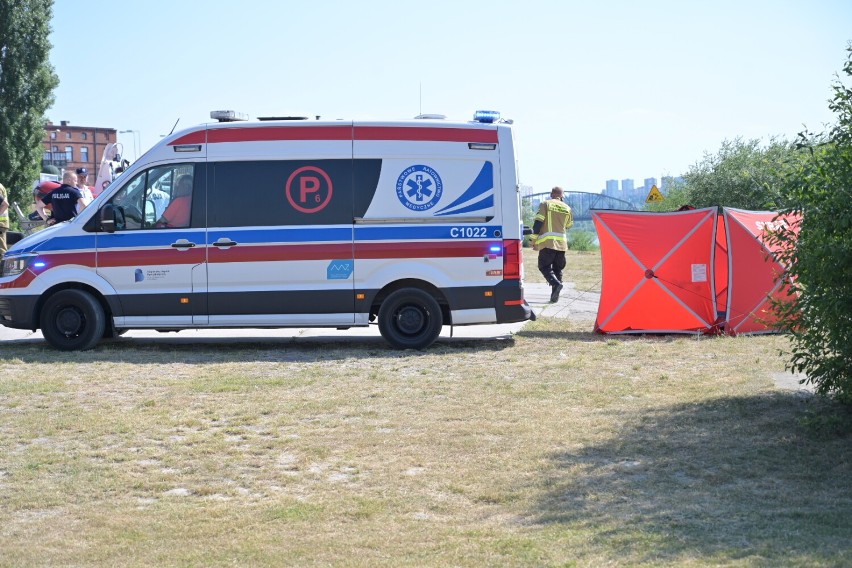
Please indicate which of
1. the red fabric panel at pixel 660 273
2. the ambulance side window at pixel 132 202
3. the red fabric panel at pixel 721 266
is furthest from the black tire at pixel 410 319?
the red fabric panel at pixel 721 266

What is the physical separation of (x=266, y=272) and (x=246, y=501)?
586 cm

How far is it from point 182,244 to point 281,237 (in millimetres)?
1146

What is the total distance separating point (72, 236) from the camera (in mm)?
12062

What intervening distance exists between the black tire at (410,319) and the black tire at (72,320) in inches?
130

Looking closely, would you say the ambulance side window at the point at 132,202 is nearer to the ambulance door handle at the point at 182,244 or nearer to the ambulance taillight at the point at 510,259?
the ambulance door handle at the point at 182,244

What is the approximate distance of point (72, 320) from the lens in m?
12.1

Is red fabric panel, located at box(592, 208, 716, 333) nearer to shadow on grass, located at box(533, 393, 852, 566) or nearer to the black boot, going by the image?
the black boot

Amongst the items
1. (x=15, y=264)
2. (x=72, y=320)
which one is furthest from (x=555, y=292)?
(x=15, y=264)

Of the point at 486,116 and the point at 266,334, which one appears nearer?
Answer: the point at 486,116

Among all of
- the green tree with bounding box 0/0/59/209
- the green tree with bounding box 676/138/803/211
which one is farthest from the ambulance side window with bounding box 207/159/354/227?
the green tree with bounding box 0/0/59/209

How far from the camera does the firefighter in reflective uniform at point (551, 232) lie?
17109mm

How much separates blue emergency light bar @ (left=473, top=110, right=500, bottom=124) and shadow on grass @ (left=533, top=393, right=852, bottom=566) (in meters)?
4.85

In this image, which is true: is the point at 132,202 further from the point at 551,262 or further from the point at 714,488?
the point at 714,488

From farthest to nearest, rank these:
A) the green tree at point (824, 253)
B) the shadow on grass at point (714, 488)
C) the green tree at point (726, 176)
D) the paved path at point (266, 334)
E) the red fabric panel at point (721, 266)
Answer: the green tree at point (726, 176) → the red fabric panel at point (721, 266) → the paved path at point (266, 334) → the green tree at point (824, 253) → the shadow on grass at point (714, 488)
